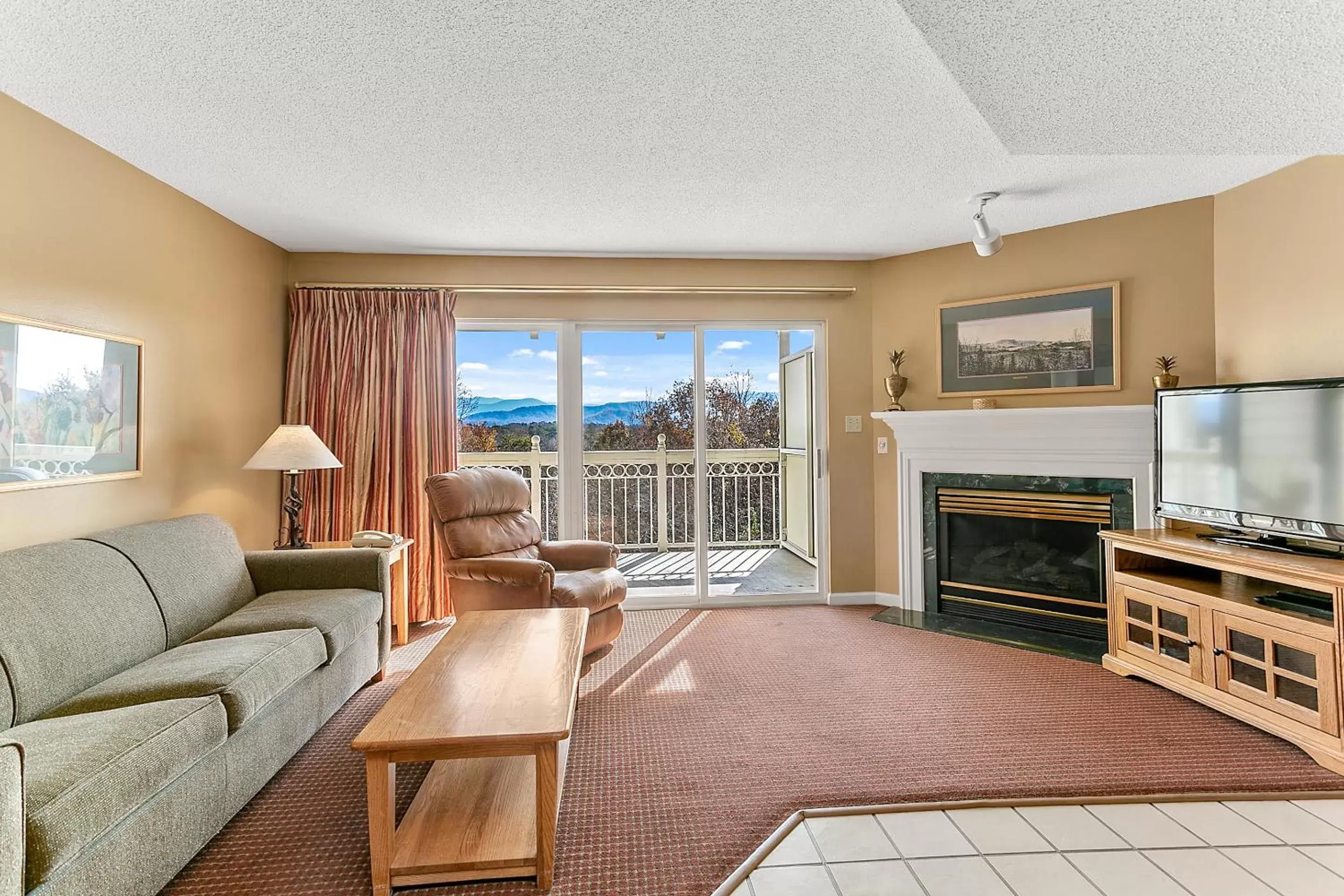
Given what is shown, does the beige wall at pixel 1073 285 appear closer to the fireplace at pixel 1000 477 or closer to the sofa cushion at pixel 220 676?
the fireplace at pixel 1000 477

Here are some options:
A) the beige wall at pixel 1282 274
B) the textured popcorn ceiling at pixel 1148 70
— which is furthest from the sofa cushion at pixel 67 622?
the beige wall at pixel 1282 274

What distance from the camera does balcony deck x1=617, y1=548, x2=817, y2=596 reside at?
4.50 m

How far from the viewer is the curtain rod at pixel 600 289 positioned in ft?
13.5

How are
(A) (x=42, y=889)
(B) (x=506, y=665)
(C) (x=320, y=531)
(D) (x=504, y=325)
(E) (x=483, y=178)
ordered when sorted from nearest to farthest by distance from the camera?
(A) (x=42, y=889)
(B) (x=506, y=665)
(E) (x=483, y=178)
(C) (x=320, y=531)
(D) (x=504, y=325)

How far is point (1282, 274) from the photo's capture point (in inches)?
116

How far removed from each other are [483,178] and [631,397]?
5.89 ft

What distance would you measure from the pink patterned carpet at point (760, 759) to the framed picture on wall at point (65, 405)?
140cm

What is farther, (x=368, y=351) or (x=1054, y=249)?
(x=368, y=351)

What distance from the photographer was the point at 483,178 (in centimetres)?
296

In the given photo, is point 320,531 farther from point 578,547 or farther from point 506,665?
point 506,665

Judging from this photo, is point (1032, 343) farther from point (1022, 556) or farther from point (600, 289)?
point (600, 289)

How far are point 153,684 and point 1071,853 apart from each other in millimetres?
2609

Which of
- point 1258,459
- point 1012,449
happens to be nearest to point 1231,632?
point 1258,459

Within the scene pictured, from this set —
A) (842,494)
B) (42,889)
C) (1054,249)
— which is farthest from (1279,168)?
(42,889)
